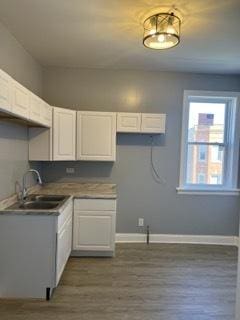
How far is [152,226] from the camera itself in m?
4.07

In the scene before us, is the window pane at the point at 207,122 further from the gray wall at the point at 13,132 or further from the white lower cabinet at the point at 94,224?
the gray wall at the point at 13,132

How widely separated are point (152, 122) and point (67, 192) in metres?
1.59

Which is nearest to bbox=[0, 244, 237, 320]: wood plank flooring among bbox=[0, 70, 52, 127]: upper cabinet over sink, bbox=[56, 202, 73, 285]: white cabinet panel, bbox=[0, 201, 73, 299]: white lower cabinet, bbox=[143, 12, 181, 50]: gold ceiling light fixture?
bbox=[0, 201, 73, 299]: white lower cabinet

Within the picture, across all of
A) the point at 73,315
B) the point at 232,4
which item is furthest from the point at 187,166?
the point at 73,315

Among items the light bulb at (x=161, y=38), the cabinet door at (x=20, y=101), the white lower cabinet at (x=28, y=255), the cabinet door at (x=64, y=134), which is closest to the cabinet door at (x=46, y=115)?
the cabinet door at (x=64, y=134)

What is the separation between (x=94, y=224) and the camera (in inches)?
133

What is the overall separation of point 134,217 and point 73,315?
6.44 ft

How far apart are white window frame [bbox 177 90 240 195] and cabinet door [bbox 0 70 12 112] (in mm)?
2755

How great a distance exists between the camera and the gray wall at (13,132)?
A: 259cm

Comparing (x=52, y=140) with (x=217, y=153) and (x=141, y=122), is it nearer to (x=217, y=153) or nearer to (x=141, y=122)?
(x=141, y=122)

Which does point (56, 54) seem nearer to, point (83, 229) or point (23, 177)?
point (23, 177)

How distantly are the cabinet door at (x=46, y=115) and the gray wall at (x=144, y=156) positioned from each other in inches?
29.5

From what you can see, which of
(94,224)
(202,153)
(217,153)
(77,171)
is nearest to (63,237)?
(94,224)

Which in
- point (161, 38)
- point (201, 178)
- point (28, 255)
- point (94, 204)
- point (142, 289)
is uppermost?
point (161, 38)
